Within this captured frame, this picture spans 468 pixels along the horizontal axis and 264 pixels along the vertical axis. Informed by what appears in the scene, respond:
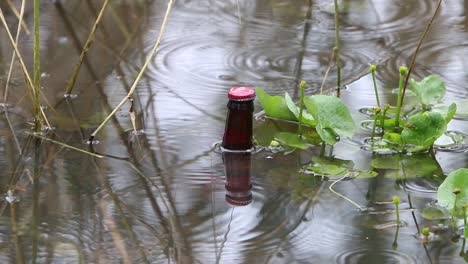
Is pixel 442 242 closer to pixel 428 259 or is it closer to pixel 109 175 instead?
pixel 428 259

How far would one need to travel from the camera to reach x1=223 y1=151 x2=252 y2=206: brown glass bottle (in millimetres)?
2117

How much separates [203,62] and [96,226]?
1176 millimetres

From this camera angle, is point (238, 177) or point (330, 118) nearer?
point (238, 177)

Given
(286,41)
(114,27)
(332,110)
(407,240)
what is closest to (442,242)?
(407,240)

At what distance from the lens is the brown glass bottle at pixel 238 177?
2.12 m

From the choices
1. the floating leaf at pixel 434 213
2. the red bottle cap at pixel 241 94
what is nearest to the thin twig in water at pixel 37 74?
the red bottle cap at pixel 241 94

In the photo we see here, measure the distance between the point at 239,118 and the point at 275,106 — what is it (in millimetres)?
275

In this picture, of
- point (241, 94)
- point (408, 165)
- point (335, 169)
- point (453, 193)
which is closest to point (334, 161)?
point (335, 169)

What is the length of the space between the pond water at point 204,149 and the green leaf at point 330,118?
46 mm

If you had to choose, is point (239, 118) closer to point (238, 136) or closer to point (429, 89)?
point (238, 136)

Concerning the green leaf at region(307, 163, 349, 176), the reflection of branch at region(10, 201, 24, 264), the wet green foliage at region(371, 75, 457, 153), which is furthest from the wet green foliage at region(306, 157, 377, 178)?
the reflection of branch at region(10, 201, 24, 264)

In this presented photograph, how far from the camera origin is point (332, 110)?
2432 mm

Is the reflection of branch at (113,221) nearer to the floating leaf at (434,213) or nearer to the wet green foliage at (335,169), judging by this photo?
the wet green foliage at (335,169)

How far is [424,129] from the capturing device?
233 cm
